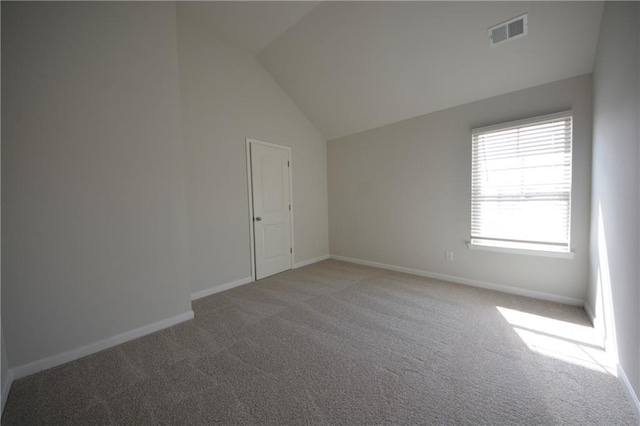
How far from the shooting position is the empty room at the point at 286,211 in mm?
1618

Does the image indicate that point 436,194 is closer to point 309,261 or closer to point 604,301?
point 604,301

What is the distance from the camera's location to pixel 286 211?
4383mm

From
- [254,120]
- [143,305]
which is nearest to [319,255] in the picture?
[254,120]

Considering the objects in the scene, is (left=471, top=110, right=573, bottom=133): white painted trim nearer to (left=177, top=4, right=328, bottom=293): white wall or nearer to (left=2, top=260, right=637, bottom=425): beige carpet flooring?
(left=2, top=260, right=637, bottom=425): beige carpet flooring

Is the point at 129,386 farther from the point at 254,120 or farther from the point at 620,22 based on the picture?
the point at 620,22

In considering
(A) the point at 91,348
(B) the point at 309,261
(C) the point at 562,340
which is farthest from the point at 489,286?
(A) the point at 91,348

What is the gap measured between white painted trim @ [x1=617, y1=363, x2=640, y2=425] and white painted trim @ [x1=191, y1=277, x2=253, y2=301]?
3710 mm

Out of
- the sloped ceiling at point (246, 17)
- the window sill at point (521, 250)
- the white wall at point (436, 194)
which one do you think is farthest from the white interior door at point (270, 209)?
the window sill at point (521, 250)

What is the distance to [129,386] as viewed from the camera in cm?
170

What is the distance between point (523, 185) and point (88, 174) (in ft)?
14.6

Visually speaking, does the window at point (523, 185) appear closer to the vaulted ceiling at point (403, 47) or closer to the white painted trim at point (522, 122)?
the white painted trim at point (522, 122)

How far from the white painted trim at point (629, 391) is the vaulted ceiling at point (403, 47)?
9.14ft

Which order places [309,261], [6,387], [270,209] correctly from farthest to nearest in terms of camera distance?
[309,261] → [270,209] → [6,387]

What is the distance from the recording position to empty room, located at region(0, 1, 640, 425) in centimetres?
162
